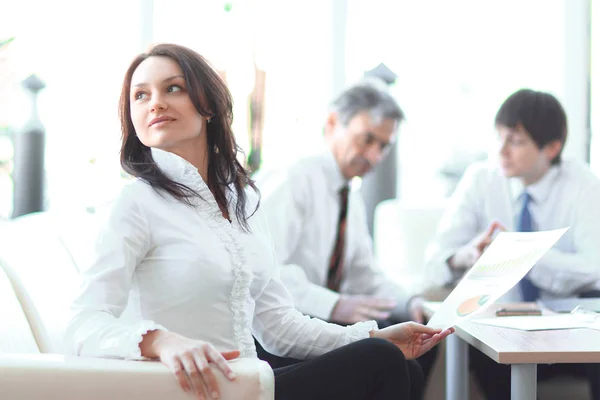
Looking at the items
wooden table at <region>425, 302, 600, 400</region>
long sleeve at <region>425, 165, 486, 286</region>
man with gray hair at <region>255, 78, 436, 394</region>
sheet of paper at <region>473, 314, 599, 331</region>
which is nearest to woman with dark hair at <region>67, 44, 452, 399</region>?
wooden table at <region>425, 302, 600, 400</region>

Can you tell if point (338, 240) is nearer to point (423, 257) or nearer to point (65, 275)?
point (423, 257)

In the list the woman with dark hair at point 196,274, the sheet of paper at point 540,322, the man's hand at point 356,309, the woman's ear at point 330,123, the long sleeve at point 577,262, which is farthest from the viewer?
the woman's ear at point 330,123

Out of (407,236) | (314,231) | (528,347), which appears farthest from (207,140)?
(407,236)

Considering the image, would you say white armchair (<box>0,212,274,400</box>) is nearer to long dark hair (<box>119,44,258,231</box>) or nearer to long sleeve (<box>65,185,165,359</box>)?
long sleeve (<box>65,185,165,359</box>)

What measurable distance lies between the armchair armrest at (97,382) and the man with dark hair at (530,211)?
1571 mm

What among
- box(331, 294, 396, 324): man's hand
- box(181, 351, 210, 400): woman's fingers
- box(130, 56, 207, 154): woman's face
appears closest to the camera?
box(181, 351, 210, 400): woman's fingers

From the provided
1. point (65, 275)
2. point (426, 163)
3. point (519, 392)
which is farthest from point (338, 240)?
point (426, 163)

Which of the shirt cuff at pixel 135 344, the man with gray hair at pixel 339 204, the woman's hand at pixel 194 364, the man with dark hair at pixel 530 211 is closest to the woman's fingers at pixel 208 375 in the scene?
the woman's hand at pixel 194 364

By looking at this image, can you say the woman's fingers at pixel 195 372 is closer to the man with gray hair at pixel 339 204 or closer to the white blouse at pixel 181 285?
the white blouse at pixel 181 285

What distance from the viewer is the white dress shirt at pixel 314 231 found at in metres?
2.49

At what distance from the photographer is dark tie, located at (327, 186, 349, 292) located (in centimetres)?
268

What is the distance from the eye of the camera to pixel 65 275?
1.76m

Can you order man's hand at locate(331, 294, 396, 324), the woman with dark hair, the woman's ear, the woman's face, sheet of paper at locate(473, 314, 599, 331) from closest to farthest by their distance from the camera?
the woman with dark hair
the woman's face
sheet of paper at locate(473, 314, 599, 331)
man's hand at locate(331, 294, 396, 324)
the woman's ear

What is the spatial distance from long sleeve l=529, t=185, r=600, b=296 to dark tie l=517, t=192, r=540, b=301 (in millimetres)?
23
